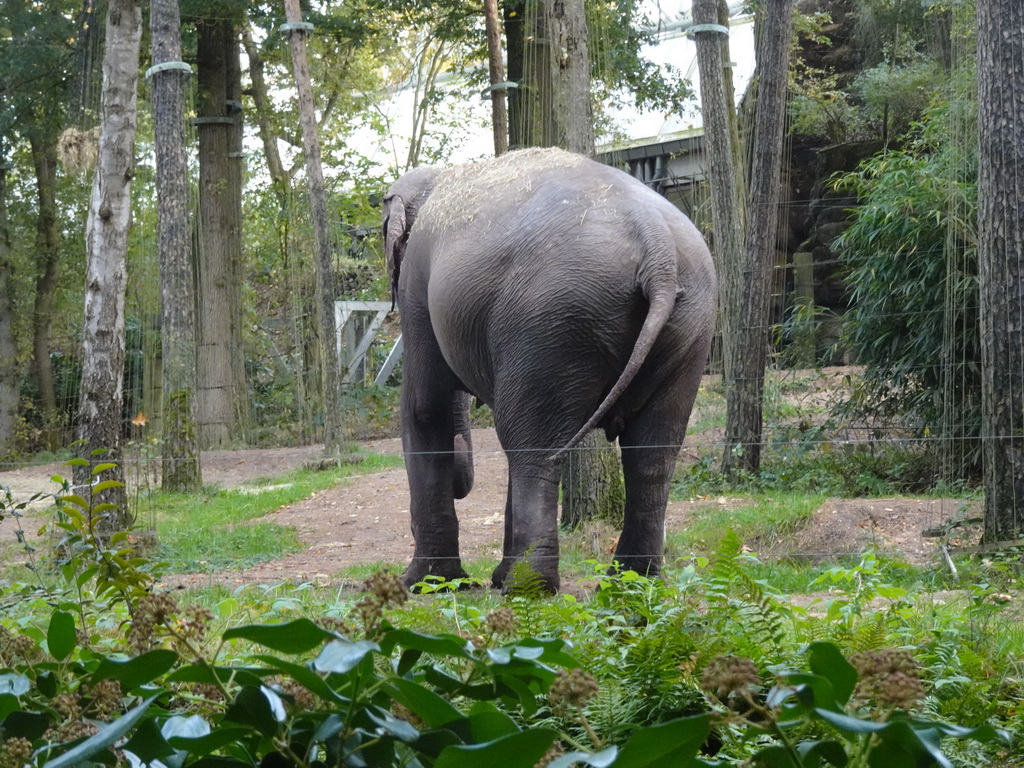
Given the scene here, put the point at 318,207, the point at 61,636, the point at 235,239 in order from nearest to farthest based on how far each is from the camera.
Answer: the point at 61,636
the point at 318,207
the point at 235,239

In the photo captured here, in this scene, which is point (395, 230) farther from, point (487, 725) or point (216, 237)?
point (216, 237)

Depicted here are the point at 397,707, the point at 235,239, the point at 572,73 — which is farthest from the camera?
the point at 235,239

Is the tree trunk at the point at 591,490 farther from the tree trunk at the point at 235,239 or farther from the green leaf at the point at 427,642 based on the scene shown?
the tree trunk at the point at 235,239

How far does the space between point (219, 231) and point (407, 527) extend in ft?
31.6

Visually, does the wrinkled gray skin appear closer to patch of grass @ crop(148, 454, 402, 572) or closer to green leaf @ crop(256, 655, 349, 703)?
patch of grass @ crop(148, 454, 402, 572)

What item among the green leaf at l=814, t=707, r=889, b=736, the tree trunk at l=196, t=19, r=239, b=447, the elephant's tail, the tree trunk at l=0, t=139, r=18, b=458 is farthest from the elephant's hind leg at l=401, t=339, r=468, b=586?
the tree trunk at l=0, t=139, r=18, b=458

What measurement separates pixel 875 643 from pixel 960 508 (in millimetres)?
5125

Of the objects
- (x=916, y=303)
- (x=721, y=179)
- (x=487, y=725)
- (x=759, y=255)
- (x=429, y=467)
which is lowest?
(x=429, y=467)

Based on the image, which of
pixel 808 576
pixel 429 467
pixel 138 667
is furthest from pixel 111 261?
pixel 138 667

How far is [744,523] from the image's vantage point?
299 inches

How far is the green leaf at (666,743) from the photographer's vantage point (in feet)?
3.06

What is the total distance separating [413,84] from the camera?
27062 millimetres

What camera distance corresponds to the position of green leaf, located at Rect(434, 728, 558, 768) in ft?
3.09

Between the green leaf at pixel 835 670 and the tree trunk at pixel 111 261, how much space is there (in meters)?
6.49
